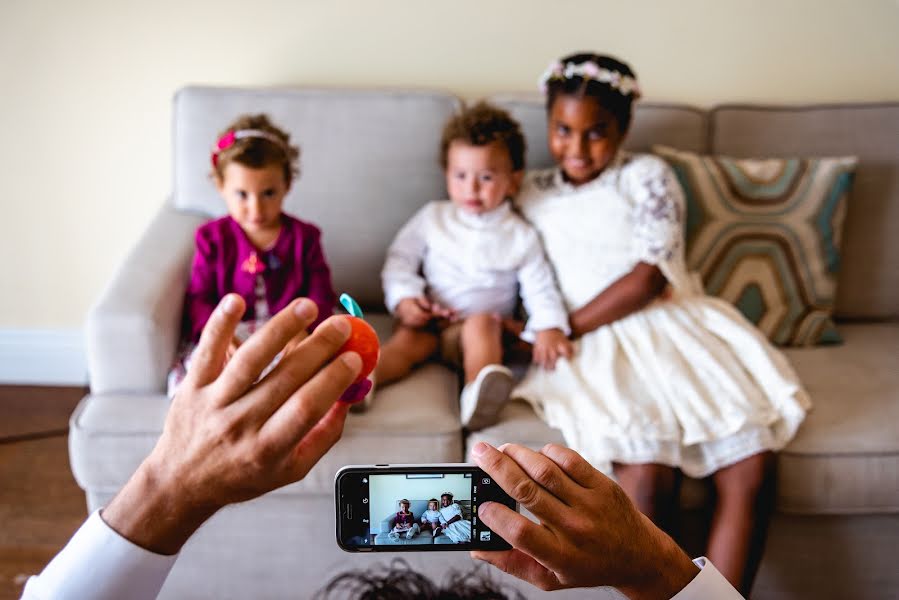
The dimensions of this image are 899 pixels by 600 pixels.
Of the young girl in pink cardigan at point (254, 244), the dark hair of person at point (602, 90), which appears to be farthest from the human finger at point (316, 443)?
the dark hair of person at point (602, 90)

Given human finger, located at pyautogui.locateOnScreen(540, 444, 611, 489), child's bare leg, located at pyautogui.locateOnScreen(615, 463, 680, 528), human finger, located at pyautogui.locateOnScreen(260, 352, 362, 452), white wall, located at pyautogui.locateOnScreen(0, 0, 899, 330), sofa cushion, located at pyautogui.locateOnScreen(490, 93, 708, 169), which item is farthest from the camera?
white wall, located at pyautogui.locateOnScreen(0, 0, 899, 330)

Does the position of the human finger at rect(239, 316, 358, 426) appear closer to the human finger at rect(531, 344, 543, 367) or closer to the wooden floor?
the human finger at rect(531, 344, 543, 367)

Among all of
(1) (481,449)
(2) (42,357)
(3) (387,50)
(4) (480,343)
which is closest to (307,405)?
(1) (481,449)

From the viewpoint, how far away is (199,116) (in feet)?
6.27

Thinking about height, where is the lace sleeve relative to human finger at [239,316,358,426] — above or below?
below

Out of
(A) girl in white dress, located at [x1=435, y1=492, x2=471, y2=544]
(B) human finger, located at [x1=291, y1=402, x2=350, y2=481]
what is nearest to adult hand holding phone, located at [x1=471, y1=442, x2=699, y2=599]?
(B) human finger, located at [x1=291, y1=402, x2=350, y2=481]

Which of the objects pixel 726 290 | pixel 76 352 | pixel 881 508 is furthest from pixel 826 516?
pixel 76 352

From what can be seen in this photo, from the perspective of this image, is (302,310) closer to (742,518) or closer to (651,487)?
(651,487)

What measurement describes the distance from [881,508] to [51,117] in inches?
88.4

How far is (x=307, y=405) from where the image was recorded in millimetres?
555

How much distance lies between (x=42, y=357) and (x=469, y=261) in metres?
1.44

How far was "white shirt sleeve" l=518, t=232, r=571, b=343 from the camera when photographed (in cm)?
172

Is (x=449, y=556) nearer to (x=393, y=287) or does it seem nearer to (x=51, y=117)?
(x=393, y=287)

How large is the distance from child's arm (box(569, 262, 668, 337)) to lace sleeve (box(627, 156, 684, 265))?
0.12 ft
